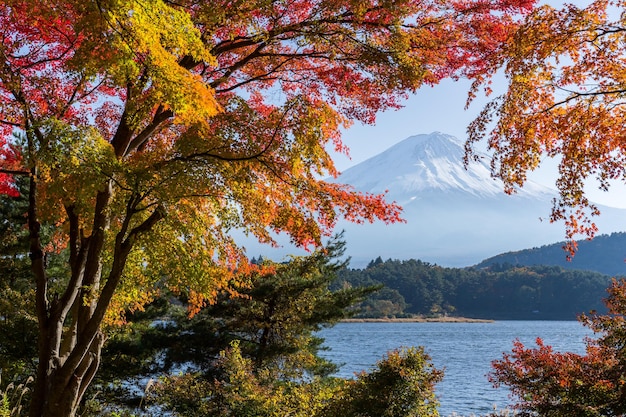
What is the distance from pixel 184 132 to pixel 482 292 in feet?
306

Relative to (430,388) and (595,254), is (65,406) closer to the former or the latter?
(430,388)

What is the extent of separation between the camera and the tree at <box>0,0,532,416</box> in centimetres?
396

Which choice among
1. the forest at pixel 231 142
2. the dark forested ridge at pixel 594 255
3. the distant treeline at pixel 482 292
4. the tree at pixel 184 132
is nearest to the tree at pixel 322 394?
the forest at pixel 231 142

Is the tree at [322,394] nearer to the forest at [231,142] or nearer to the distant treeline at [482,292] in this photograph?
the forest at [231,142]

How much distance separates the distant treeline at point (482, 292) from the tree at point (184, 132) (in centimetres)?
7665

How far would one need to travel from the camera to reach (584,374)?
5277 mm

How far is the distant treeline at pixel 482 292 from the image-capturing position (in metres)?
84.3

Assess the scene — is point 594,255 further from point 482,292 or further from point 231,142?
point 231,142

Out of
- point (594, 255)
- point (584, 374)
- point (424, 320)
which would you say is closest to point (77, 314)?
point (584, 374)

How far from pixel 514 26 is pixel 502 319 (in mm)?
93263

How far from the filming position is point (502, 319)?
300ft

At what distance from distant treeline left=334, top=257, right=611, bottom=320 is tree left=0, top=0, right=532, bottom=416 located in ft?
251

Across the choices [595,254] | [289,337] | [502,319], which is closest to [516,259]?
[595,254]

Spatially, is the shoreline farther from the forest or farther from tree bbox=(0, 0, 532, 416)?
tree bbox=(0, 0, 532, 416)
